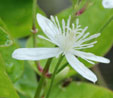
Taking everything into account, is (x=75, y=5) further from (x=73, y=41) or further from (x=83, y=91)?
(x=83, y=91)

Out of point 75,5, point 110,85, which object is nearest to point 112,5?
point 75,5

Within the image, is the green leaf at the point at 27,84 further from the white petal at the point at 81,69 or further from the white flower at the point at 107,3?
the white flower at the point at 107,3

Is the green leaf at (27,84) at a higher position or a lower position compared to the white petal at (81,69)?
lower

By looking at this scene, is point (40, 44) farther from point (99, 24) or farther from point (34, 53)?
point (34, 53)

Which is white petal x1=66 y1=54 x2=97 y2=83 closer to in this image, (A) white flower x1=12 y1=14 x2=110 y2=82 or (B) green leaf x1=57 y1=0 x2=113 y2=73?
(A) white flower x1=12 y1=14 x2=110 y2=82

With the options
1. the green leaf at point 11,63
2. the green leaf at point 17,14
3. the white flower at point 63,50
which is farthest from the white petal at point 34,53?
the green leaf at point 17,14

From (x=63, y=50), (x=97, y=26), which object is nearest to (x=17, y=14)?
(x=97, y=26)
